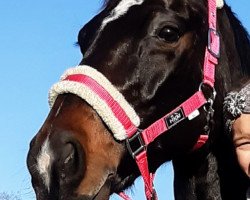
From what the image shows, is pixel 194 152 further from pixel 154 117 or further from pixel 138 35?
pixel 138 35

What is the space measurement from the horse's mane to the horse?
1cm

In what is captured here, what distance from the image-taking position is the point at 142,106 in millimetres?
Answer: 3910

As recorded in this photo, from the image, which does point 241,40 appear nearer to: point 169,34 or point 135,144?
point 169,34

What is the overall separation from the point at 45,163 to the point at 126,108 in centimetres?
65

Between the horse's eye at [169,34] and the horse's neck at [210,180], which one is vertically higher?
the horse's eye at [169,34]

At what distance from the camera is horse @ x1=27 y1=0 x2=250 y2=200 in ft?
11.6

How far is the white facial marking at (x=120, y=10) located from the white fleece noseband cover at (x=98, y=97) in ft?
1.31

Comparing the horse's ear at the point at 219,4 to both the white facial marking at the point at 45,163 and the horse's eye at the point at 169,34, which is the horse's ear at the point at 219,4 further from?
the white facial marking at the point at 45,163

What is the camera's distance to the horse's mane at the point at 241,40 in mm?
4654

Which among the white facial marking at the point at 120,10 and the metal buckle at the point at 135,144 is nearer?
the metal buckle at the point at 135,144

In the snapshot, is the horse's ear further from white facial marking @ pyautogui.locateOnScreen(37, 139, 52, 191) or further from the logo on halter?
white facial marking @ pyautogui.locateOnScreen(37, 139, 52, 191)

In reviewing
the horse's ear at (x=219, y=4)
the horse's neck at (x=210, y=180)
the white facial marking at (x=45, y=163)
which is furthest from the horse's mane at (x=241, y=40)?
the white facial marking at (x=45, y=163)

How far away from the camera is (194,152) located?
4398 mm

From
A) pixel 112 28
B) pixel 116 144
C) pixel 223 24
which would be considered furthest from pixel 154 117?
pixel 223 24
